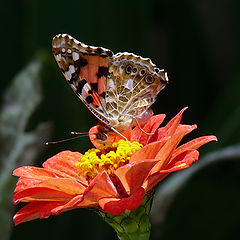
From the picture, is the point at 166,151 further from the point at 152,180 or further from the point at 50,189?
the point at 50,189

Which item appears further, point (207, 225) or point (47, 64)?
point (207, 225)

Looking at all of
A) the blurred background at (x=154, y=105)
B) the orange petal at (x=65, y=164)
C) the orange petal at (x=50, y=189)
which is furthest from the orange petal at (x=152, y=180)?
the blurred background at (x=154, y=105)

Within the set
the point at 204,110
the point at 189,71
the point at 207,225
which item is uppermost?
the point at 189,71

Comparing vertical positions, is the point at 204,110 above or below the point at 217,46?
below

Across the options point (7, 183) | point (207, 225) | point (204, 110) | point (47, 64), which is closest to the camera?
point (7, 183)

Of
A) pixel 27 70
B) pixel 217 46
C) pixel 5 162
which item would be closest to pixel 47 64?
pixel 27 70

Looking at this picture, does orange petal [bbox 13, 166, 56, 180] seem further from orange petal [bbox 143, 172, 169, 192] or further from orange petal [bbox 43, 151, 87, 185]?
orange petal [bbox 143, 172, 169, 192]

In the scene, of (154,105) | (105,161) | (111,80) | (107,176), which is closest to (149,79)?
(111,80)

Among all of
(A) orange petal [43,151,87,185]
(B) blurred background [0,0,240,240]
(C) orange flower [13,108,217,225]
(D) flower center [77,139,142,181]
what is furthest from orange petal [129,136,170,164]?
(B) blurred background [0,0,240,240]

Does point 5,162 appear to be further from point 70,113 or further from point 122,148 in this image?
point 122,148
